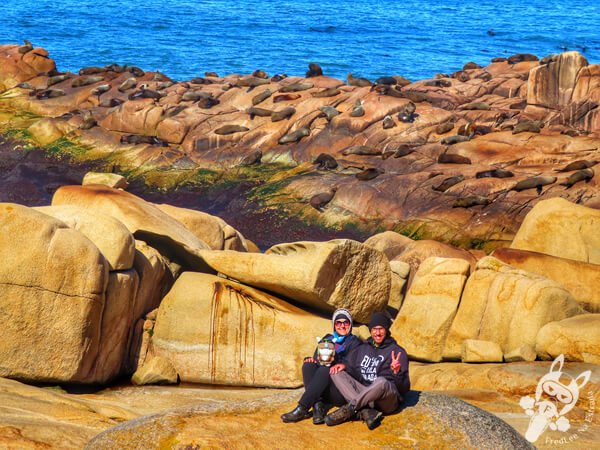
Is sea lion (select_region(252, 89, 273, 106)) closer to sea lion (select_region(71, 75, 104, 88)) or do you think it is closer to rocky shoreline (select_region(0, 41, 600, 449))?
rocky shoreline (select_region(0, 41, 600, 449))

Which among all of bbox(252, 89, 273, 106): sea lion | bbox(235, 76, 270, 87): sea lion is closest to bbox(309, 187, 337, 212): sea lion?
bbox(252, 89, 273, 106): sea lion

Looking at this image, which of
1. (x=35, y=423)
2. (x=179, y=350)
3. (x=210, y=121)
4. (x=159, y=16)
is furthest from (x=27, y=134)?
(x=159, y=16)

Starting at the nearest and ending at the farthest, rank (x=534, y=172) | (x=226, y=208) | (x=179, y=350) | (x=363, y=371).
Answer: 1. (x=363, y=371)
2. (x=179, y=350)
3. (x=534, y=172)
4. (x=226, y=208)

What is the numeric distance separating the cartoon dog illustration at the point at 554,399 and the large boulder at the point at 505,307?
1.92 metres

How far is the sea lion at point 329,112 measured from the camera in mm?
31656

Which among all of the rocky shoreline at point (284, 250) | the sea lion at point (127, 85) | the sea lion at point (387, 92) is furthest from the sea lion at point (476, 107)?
the sea lion at point (127, 85)

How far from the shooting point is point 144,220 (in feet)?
54.9

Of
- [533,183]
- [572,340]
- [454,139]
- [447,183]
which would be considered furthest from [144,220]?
[454,139]

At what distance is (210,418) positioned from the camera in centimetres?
903

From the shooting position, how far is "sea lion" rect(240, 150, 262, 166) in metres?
31.0

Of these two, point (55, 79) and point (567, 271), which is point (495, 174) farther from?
point (55, 79)

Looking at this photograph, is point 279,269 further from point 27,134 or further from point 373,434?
point 27,134

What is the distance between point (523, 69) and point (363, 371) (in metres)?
34.1

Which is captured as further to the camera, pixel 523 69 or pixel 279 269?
pixel 523 69
